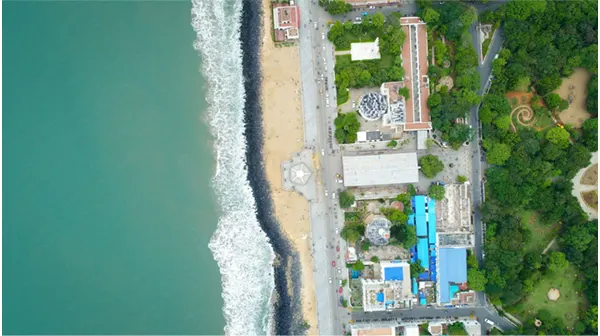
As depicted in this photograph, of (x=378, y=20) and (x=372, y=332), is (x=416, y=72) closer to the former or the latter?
(x=378, y=20)

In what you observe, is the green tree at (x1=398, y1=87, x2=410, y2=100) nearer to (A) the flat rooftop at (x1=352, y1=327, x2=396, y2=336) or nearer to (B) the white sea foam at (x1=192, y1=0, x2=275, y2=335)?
(B) the white sea foam at (x1=192, y1=0, x2=275, y2=335)

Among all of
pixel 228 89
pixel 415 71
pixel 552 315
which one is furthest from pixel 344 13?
pixel 552 315

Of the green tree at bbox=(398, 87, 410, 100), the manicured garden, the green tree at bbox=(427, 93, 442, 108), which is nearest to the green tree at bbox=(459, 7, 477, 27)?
the green tree at bbox=(427, 93, 442, 108)

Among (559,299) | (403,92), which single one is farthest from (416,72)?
(559,299)

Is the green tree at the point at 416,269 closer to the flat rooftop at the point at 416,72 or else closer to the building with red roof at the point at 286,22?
the flat rooftop at the point at 416,72

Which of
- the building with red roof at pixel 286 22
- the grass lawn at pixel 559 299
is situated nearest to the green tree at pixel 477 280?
the grass lawn at pixel 559 299

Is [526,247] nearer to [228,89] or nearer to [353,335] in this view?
[353,335]

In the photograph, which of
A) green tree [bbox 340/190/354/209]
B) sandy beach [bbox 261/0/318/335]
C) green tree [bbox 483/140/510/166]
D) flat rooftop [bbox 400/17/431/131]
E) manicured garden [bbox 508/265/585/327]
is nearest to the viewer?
green tree [bbox 483/140/510/166]
